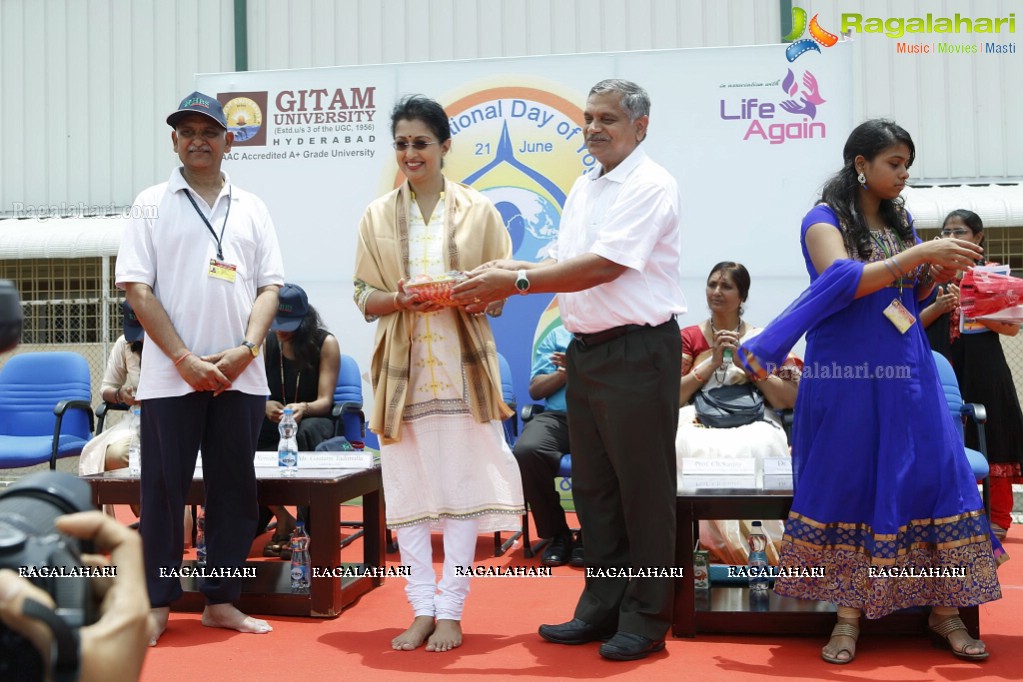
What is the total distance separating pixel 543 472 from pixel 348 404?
42.2 inches

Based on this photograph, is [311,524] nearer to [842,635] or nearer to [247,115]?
[842,635]

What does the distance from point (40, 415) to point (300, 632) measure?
3180mm

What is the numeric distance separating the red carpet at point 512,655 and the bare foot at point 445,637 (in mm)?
38

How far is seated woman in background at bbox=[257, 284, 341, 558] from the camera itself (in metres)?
5.13

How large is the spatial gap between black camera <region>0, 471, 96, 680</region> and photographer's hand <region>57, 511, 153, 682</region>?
16 millimetres

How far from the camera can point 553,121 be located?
18.8 feet

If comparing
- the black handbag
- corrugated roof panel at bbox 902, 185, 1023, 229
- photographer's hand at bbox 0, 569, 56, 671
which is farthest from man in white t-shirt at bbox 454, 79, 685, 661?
corrugated roof panel at bbox 902, 185, 1023, 229

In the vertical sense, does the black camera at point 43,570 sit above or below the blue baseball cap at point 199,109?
below

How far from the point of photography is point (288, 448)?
4398 millimetres

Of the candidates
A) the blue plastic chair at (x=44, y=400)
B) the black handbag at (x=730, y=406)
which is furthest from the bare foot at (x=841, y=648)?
the blue plastic chair at (x=44, y=400)

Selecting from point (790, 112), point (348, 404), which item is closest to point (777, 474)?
point (348, 404)

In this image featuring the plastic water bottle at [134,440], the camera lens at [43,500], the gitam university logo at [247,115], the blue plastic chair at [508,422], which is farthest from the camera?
the gitam university logo at [247,115]

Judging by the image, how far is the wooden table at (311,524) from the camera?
12.5ft

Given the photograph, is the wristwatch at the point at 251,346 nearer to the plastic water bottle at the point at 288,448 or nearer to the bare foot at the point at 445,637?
the plastic water bottle at the point at 288,448
